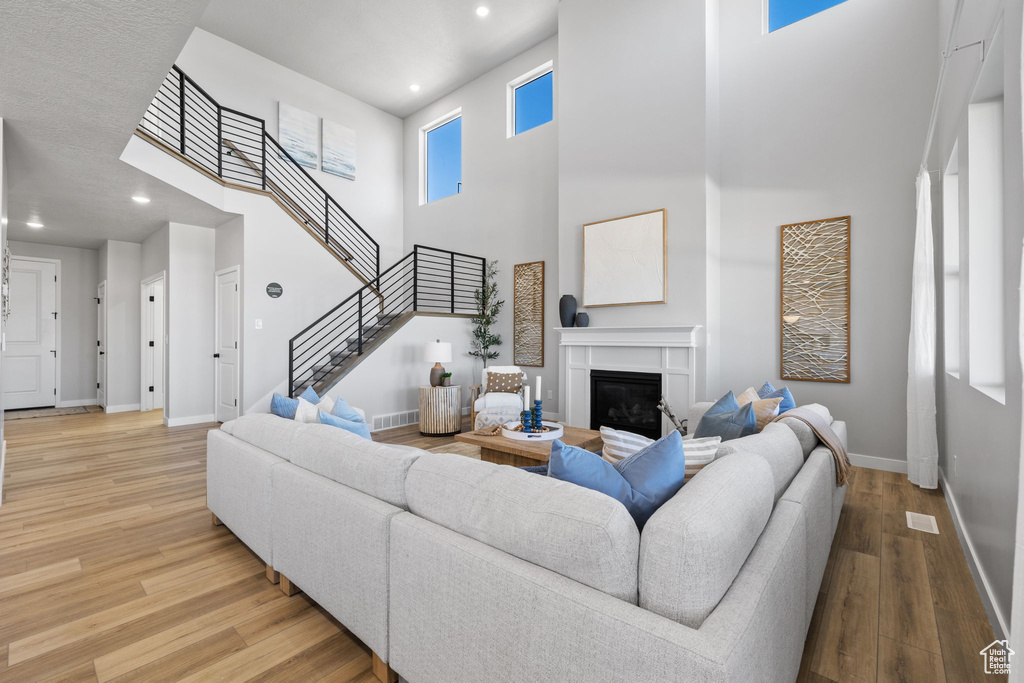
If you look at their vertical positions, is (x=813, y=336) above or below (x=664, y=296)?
below

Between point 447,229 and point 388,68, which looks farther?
point 447,229

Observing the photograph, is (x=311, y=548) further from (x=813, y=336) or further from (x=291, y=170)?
(x=291, y=170)

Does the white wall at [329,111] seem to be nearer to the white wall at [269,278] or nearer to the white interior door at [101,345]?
the white wall at [269,278]

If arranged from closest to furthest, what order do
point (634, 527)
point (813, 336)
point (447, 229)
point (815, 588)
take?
point (634, 527) → point (815, 588) → point (813, 336) → point (447, 229)

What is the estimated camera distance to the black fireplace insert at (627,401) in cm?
475

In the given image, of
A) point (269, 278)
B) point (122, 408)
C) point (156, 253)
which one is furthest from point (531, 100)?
point (122, 408)

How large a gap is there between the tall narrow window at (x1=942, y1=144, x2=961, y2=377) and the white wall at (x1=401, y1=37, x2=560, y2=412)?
377 cm

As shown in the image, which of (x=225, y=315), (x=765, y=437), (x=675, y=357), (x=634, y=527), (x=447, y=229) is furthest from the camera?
(x=447, y=229)

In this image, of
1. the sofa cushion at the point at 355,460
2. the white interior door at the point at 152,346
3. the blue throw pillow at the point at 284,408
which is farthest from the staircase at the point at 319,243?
the sofa cushion at the point at 355,460

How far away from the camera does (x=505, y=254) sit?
677 cm

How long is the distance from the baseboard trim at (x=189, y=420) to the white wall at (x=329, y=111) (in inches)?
144

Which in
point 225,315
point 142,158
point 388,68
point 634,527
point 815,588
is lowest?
point 815,588

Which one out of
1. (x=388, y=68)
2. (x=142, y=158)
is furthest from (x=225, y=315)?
(x=388, y=68)

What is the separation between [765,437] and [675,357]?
106 inches
